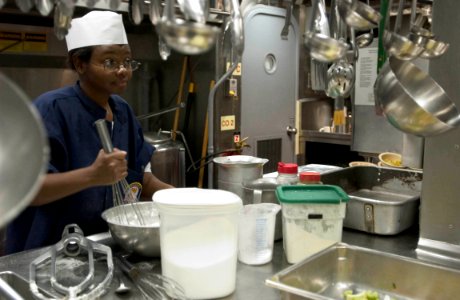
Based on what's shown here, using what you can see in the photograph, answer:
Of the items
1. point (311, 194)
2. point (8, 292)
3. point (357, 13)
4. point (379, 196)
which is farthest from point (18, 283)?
point (379, 196)

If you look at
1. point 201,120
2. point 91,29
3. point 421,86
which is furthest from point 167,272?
point 201,120

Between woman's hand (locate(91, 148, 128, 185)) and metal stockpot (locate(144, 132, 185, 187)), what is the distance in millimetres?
1388

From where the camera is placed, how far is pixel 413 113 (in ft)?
3.61

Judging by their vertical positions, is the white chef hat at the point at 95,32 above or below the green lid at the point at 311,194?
above

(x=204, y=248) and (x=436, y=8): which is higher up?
(x=436, y=8)

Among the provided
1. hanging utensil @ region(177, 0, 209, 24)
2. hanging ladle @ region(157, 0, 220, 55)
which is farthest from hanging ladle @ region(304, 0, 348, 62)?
hanging ladle @ region(157, 0, 220, 55)

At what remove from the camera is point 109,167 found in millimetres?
1357

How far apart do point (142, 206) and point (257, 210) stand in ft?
1.23

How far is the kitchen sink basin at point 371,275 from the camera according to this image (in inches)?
44.9

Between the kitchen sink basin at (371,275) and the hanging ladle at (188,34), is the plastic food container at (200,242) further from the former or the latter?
the hanging ladle at (188,34)

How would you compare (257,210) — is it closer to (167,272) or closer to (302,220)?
(302,220)

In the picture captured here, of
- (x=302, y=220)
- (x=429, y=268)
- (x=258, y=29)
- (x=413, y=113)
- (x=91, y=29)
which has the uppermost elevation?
(x=258, y=29)

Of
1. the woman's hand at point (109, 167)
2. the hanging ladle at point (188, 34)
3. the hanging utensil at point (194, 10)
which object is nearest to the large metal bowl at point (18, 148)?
the hanging ladle at point (188, 34)

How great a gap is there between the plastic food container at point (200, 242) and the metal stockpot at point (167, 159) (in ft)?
5.83
